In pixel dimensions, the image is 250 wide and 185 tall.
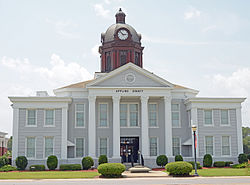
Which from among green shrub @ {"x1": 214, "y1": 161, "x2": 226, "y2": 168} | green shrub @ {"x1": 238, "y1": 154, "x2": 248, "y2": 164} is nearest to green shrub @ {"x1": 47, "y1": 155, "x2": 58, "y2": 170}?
green shrub @ {"x1": 214, "y1": 161, "x2": 226, "y2": 168}

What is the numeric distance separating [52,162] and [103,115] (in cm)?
790

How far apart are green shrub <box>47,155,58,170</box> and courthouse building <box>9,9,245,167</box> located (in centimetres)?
102

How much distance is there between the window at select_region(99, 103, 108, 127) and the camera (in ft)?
133

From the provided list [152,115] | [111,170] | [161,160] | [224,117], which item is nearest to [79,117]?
[152,115]

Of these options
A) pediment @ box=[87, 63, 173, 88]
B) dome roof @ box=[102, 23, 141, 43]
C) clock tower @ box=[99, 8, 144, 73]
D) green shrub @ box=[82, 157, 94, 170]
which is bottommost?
green shrub @ box=[82, 157, 94, 170]

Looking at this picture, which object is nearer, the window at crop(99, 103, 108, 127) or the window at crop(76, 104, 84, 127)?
the window at crop(76, 104, 84, 127)

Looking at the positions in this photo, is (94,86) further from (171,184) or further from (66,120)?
(171,184)

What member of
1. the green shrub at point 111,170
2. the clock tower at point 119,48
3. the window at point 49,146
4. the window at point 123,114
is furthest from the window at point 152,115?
the green shrub at point 111,170

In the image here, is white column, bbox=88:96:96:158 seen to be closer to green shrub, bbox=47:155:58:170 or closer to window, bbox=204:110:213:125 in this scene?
green shrub, bbox=47:155:58:170

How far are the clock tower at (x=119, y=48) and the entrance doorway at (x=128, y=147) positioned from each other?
397 inches

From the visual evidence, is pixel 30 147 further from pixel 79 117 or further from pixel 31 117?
pixel 79 117

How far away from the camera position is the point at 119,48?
4741 cm

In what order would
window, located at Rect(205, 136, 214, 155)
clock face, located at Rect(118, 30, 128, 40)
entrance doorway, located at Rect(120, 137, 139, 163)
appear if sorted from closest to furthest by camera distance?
window, located at Rect(205, 136, 214, 155)
entrance doorway, located at Rect(120, 137, 139, 163)
clock face, located at Rect(118, 30, 128, 40)

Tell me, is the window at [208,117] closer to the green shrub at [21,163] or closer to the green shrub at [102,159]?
the green shrub at [102,159]
